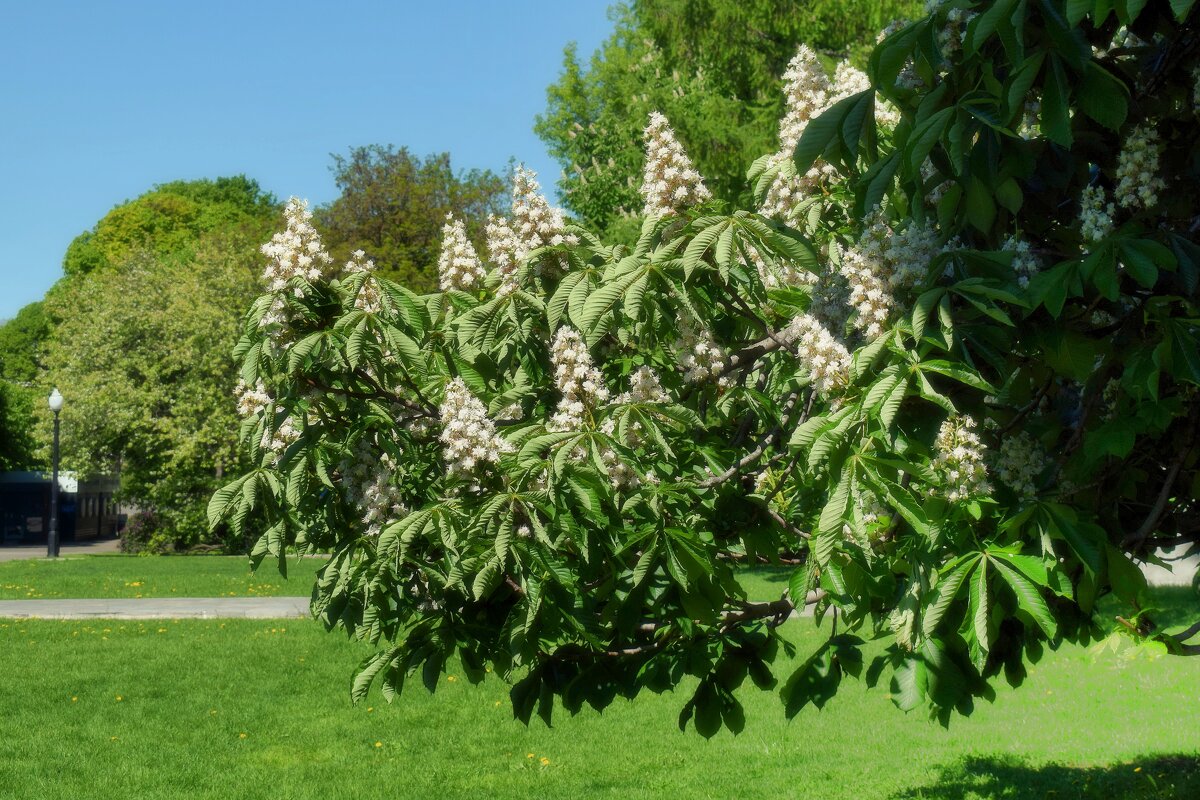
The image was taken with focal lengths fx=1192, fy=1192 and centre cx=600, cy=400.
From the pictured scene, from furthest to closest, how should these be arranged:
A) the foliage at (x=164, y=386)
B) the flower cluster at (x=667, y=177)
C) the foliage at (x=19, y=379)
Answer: the foliage at (x=19, y=379), the foliage at (x=164, y=386), the flower cluster at (x=667, y=177)

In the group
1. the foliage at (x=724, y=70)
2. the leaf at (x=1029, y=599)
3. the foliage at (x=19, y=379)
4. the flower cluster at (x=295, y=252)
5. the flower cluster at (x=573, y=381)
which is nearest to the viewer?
the leaf at (x=1029, y=599)

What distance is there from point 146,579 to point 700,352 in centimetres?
2168

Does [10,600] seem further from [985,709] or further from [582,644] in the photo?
[582,644]

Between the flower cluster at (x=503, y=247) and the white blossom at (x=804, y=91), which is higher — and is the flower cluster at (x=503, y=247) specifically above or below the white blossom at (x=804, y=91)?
below

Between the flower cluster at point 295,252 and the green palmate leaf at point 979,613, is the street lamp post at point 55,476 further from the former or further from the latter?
the green palmate leaf at point 979,613

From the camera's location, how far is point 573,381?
→ 3.62m

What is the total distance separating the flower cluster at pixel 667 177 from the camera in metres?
3.89

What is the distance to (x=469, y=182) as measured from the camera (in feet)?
121

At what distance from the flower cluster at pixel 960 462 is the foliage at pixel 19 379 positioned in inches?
2078

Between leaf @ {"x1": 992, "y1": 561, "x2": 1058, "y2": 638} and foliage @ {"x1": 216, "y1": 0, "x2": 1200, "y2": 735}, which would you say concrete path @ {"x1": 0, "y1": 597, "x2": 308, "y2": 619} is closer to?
foliage @ {"x1": 216, "y1": 0, "x2": 1200, "y2": 735}

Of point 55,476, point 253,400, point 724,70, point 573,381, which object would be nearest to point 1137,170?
point 573,381

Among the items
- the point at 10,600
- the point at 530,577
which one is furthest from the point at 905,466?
the point at 10,600

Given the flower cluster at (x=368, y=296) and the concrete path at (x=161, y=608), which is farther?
the concrete path at (x=161, y=608)

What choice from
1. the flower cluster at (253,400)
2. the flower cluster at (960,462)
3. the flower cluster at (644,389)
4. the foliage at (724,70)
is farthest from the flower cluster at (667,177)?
the foliage at (724,70)
